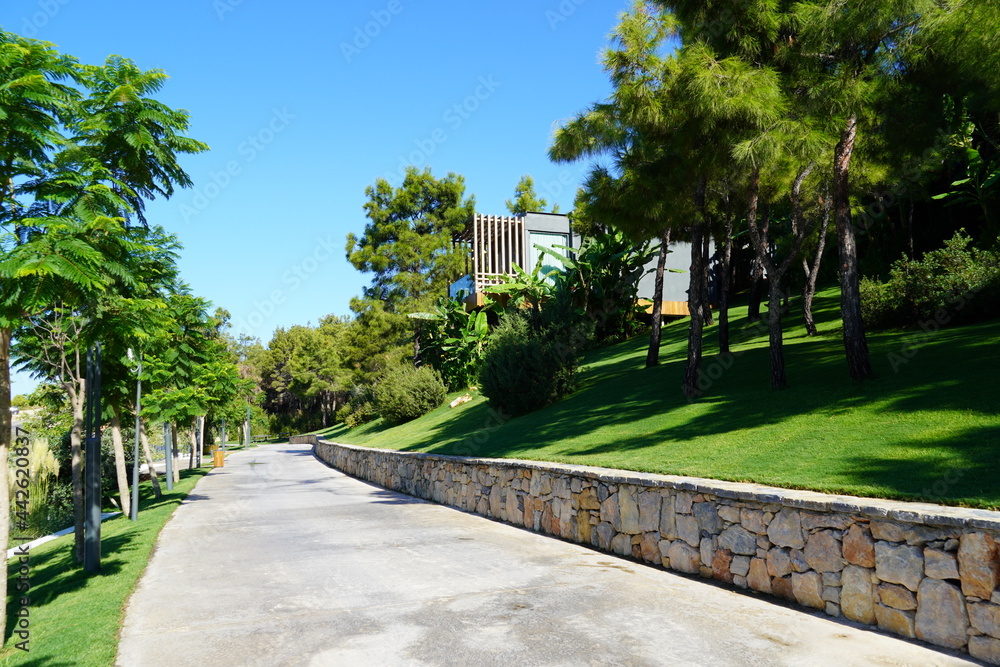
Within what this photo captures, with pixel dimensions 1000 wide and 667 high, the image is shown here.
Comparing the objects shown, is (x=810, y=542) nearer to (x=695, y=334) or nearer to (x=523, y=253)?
(x=695, y=334)

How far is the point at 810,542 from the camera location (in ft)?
20.6

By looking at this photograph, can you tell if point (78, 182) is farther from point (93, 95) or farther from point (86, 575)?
point (86, 575)

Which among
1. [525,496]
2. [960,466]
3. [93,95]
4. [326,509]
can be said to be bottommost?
[326,509]

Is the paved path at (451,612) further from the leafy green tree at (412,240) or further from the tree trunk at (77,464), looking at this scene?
the leafy green tree at (412,240)

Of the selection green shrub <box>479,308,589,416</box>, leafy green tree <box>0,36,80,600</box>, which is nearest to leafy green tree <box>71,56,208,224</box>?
leafy green tree <box>0,36,80,600</box>

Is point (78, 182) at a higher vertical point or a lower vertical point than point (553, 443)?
higher

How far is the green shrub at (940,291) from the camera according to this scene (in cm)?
1513

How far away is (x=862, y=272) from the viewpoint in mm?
25656

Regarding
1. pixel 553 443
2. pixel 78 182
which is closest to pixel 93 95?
pixel 78 182

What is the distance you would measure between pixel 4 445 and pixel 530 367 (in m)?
14.2

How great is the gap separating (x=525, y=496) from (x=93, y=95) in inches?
327

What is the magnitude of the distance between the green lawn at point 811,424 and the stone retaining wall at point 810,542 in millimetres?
568

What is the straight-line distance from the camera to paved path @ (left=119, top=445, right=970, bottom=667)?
17.6 feet

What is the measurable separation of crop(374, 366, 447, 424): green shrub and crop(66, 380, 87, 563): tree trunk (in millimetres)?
18464
